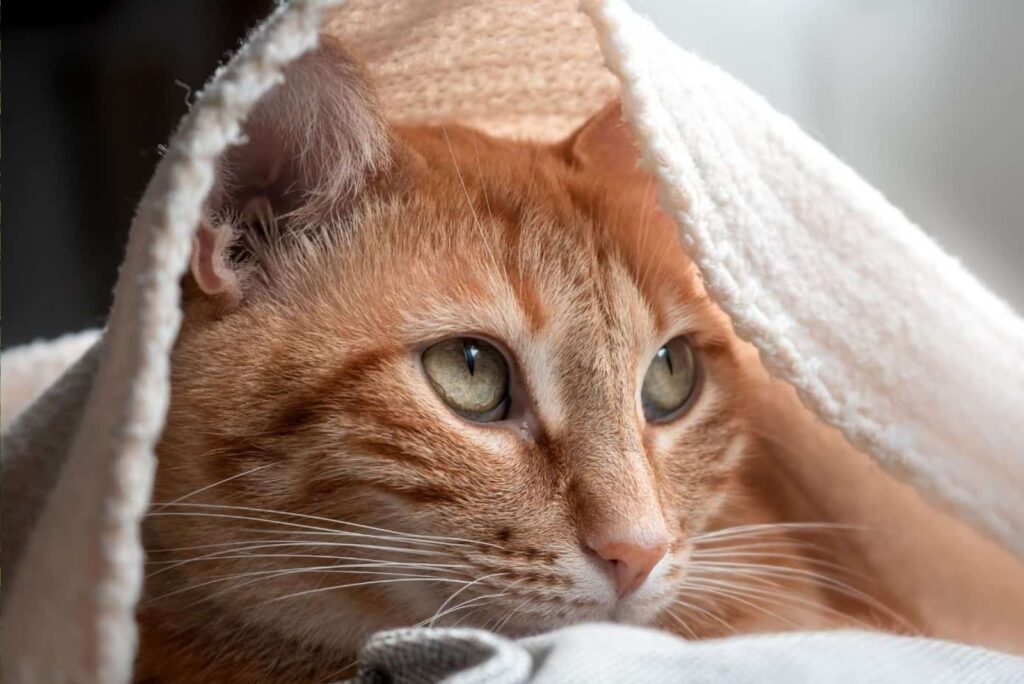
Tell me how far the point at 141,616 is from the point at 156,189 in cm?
49

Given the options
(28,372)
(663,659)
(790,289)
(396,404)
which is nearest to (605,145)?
(790,289)

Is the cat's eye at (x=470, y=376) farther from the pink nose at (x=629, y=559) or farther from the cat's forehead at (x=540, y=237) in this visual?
the pink nose at (x=629, y=559)

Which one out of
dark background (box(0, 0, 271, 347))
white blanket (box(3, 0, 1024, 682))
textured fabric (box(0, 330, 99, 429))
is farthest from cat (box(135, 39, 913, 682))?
dark background (box(0, 0, 271, 347))

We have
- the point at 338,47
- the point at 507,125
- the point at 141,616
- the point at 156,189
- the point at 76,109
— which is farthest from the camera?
the point at 76,109

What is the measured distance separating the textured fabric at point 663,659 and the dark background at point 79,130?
1.59m

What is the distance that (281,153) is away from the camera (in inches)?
35.7

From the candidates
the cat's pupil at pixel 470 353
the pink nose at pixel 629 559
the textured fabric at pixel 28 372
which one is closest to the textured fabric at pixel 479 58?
the cat's pupil at pixel 470 353

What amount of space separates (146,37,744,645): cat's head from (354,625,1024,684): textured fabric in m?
0.13

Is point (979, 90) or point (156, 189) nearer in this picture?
point (156, 189)

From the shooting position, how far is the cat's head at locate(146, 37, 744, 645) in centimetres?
83

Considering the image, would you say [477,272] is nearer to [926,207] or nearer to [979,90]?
[926,207]

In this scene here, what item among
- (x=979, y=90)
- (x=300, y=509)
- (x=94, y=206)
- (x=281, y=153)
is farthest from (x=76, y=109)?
(x=979, y=90)

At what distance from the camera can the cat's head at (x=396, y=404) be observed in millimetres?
831

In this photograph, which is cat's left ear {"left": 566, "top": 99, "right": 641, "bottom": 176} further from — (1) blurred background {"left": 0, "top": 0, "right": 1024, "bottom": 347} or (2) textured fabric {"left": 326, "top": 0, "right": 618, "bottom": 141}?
(1) blurred background {"left": 0, "top": 0, "right": 1024, "bottom": 347}
